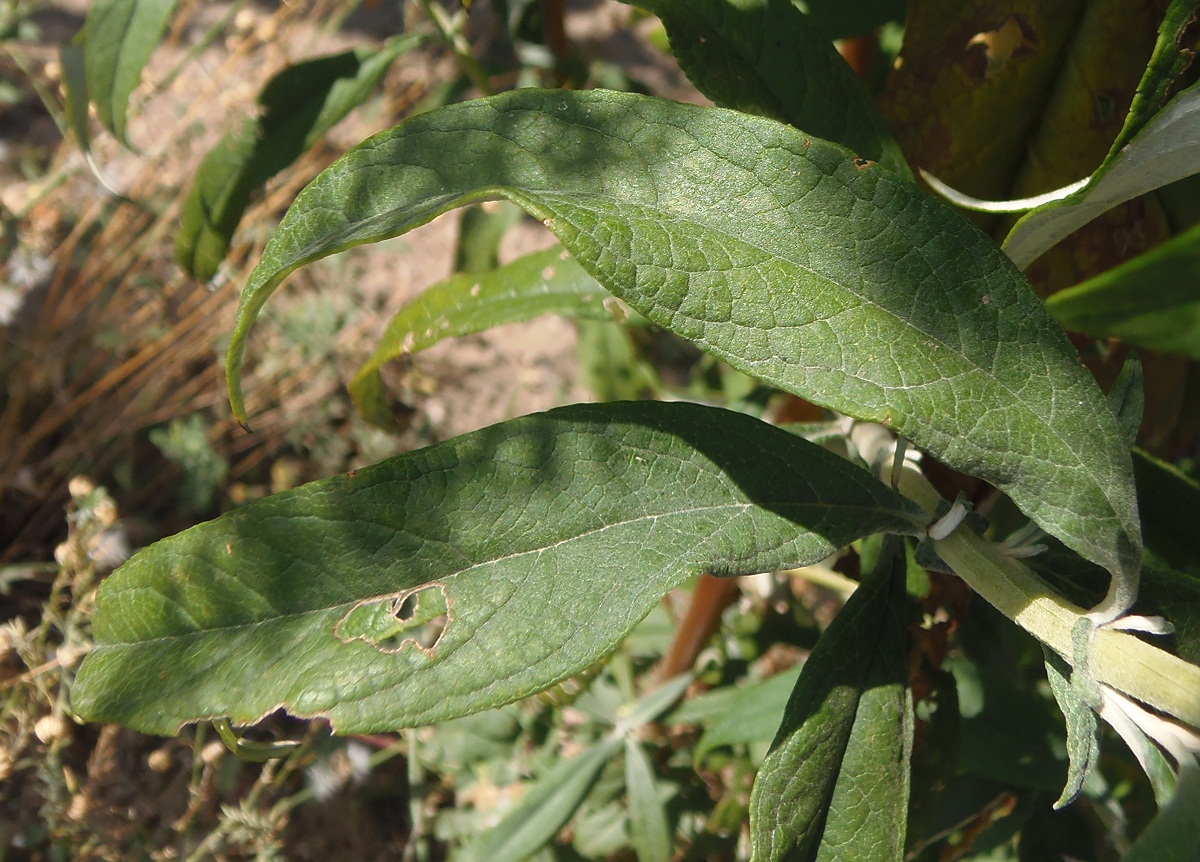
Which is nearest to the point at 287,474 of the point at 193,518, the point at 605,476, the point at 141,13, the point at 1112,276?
the point at 193,518

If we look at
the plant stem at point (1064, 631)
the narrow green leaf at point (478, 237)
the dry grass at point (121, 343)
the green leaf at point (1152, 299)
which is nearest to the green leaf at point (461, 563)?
the plant stem at point (1064, 631)

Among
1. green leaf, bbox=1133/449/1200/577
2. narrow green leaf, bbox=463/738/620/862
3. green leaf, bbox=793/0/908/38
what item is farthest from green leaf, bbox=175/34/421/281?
green leaf, bbox=1133/449/1200/577

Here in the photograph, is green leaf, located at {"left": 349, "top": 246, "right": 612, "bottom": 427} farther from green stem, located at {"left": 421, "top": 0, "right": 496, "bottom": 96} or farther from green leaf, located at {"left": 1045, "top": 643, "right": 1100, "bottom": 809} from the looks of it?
green leaf, located at {"left": 1045, "top": 643, "right": 1100, "bottom": 809}

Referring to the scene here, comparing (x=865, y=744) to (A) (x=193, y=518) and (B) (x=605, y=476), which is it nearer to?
(B) (x=605, y=476)

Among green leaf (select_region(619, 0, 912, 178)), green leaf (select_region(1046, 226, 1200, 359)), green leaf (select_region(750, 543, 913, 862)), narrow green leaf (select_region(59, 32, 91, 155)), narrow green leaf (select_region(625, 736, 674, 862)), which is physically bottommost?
narrow green leaf (select_region(625, 736, 674, 862))

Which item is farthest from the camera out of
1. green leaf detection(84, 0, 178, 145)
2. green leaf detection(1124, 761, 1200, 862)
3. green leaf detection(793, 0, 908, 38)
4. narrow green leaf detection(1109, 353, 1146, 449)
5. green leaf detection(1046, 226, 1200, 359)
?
green leaf detection(84, 0, 178, 145)

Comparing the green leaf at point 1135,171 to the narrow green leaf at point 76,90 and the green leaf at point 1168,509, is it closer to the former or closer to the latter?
the green leaf at point 1168,509
